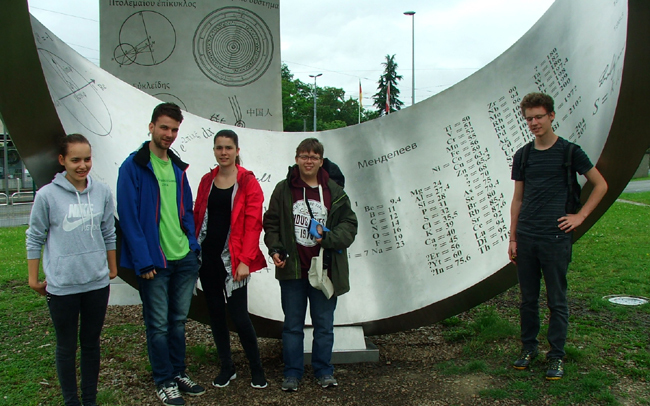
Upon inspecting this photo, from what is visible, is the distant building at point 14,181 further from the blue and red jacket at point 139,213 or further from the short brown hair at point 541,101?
the short brown hair at point 541,101

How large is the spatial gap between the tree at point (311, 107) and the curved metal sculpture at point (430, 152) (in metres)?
30.9

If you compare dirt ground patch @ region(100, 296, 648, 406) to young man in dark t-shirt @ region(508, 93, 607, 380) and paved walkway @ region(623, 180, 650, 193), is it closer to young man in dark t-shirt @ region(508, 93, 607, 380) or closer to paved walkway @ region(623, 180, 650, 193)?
young man in dark t-shirt @ region(508, 93, 607, 380)

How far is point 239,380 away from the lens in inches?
136

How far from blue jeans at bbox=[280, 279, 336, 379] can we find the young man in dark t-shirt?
4.15 feet

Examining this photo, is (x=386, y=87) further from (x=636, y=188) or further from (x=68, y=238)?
(x=68, y=238)

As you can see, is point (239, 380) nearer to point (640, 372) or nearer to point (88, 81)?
point (88, 81)

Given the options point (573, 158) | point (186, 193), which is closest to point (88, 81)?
point (186, 193)

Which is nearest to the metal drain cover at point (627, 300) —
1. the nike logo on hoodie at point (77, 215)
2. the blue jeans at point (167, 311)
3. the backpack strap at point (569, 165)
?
the backpack strap at point (569, 165)

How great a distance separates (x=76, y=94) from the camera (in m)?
3.65

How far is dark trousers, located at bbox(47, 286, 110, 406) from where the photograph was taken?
105 inches

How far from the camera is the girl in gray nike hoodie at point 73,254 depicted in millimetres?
2637

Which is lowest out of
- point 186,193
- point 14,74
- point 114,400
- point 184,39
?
point 114,400

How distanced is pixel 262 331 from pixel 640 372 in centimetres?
A: 246

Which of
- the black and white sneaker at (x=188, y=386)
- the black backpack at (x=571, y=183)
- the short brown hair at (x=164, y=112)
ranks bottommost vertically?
the black and white sneaker at (x=188, y=386)
